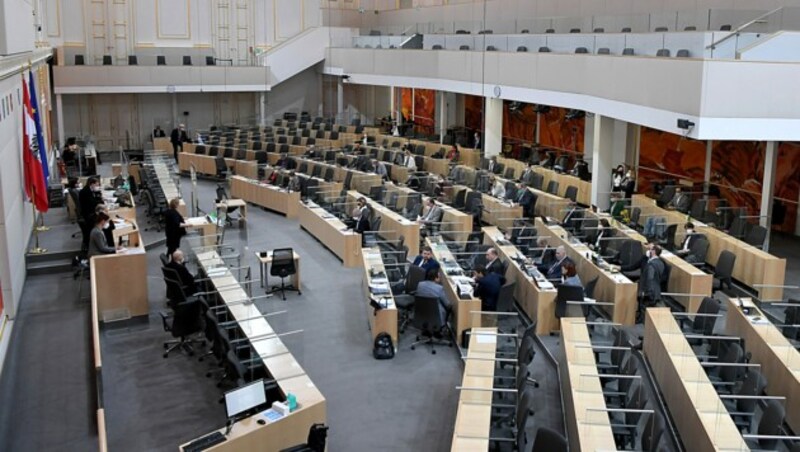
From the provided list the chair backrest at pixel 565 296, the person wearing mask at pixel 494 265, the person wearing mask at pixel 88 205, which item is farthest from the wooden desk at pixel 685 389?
the person wearing mask at pixel 88 205

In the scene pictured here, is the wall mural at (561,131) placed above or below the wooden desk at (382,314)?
above

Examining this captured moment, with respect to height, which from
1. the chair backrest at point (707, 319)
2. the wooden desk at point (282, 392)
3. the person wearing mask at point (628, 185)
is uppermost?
the person wearing mask at point (628, 185)

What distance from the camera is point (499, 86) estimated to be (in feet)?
76.9

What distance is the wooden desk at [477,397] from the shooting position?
784cm

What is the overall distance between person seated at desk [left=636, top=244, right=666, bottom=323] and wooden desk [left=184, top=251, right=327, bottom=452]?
6.30 metres

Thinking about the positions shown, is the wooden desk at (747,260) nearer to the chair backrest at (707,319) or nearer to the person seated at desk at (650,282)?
the person seated at desk at (650,282)

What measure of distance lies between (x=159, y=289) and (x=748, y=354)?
10.2m

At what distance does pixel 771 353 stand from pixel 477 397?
4025mm

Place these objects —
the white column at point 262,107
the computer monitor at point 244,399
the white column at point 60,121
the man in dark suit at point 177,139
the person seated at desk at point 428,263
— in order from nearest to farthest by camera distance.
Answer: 1. the computer monitor at point 244,399
2. the person seated at desk at point 428,263
3. the man in dark suit at point 177,139
4. the white column at point 60,121
5. the white column at point 262,107

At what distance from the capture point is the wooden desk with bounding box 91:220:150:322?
1283 cm

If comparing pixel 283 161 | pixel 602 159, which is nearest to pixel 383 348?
pixel 602 159

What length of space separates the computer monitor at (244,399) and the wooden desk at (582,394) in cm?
331

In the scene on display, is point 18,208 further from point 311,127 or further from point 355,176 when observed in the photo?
point 311,127

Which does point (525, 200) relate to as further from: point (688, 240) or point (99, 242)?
point (99, 242)
